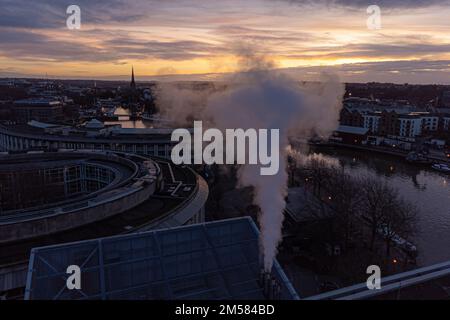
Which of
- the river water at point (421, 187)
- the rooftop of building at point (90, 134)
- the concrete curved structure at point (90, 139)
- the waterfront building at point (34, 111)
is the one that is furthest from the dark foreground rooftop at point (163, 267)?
the waterfront building at point (34, 111)

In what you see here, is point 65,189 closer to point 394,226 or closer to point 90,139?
point 90,139

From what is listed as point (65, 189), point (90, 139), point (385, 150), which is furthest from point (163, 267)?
point (385, 150)

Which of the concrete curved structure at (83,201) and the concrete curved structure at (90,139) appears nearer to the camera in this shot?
the concrete curved structure at (83,201)

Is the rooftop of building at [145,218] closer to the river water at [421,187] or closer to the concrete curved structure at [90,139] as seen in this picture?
the river water at [421,187]

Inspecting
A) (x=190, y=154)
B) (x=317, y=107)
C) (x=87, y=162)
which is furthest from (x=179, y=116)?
(x=317, y=107)

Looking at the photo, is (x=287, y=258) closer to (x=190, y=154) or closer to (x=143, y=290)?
(x=143, y=290)
